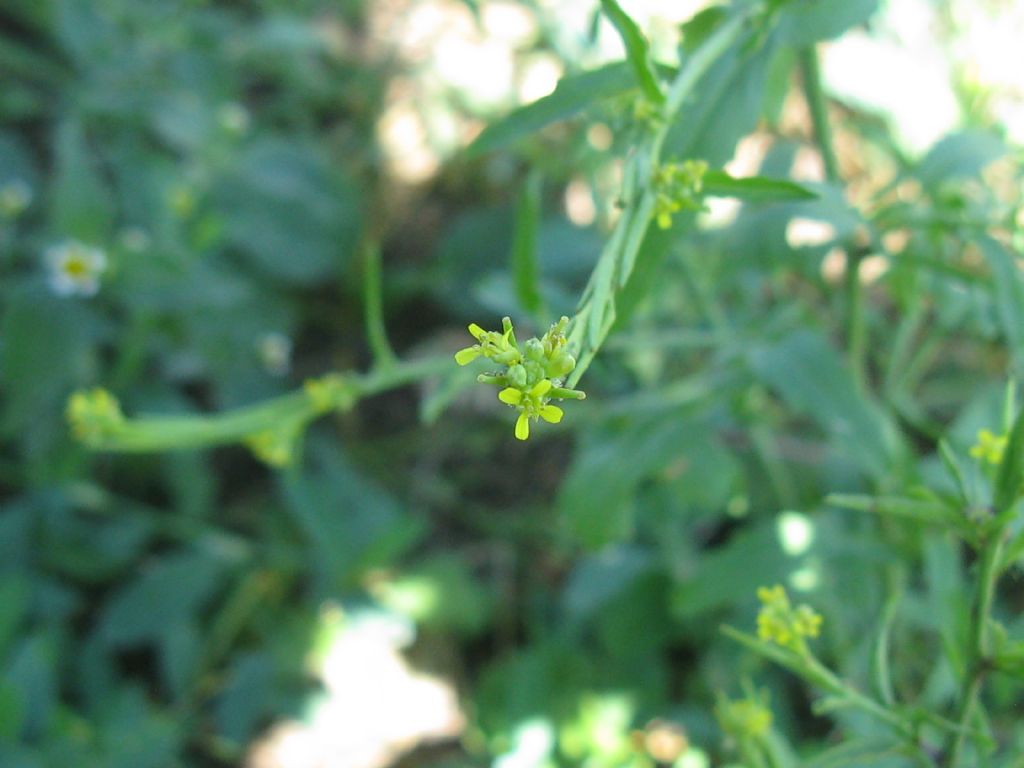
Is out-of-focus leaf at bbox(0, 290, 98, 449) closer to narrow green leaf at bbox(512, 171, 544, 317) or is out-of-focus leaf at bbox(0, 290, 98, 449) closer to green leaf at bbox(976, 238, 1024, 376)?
narrow green leaf at bbox(512, 171, 544, 317)

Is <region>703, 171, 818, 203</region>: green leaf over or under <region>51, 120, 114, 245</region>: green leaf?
under

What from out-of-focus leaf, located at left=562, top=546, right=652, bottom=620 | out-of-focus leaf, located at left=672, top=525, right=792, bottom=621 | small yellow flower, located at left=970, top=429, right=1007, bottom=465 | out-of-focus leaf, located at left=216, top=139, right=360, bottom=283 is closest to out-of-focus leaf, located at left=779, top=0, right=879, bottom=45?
small yellow flower, located at left=970, top=429, right=1007, bottom=465

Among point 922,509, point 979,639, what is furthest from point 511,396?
point 979,639

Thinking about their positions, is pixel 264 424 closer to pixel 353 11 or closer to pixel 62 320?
pixel 62 320

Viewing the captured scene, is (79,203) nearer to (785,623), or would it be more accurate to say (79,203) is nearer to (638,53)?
(638,53)

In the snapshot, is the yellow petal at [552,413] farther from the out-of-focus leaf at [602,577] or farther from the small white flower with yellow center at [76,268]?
the small white flower with yellow center at [76,268]

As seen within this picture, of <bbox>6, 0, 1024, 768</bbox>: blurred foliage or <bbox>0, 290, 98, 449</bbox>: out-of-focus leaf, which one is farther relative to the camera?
<bbox>0, 290, 98, 449</bbox>: out-of-focus leaf
